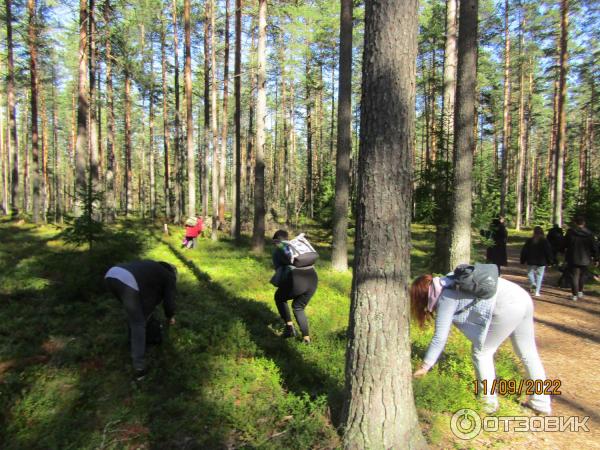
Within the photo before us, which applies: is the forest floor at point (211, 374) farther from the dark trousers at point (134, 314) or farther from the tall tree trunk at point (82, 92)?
the tall tree trunk at point (82, 92)

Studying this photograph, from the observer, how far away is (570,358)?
5.88 m

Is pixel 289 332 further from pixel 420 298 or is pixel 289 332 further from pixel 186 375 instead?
pixel 420 298

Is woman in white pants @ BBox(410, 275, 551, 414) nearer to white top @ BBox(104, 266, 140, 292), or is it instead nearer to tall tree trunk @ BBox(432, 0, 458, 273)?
white top @ BBox(104, 266, 140, 292)

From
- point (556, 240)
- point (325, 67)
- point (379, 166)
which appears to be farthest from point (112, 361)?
point (325, 67)

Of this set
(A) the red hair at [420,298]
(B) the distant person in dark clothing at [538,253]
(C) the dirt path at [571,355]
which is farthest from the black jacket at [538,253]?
(A) the red hair at [420,298]

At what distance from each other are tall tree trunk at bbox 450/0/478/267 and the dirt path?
2.15 metres

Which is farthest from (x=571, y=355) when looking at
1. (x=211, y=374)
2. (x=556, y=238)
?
(x=556, y=238)

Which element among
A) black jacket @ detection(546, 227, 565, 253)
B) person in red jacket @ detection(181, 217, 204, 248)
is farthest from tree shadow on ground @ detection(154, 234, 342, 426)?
black jacket @ detection(546, 227, 565, 253)

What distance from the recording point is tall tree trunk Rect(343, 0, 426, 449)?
125 inches

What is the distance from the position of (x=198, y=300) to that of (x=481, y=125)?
3646 centimetres

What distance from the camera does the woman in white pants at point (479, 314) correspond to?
12.0 ft

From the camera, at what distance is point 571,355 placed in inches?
236

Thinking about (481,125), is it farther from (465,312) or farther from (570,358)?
(465,312)
